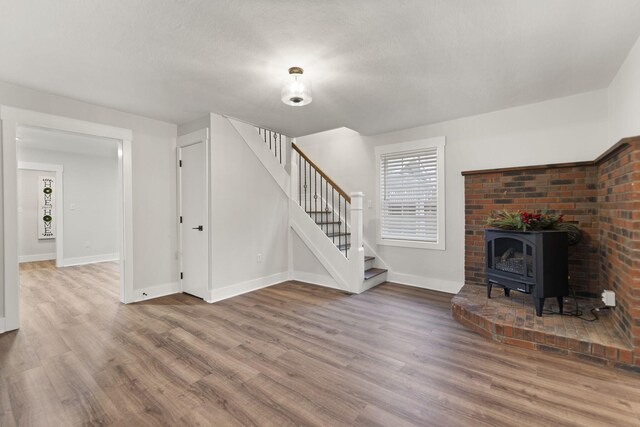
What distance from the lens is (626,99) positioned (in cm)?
252

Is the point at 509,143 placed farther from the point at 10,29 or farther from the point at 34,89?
the point at 34,89

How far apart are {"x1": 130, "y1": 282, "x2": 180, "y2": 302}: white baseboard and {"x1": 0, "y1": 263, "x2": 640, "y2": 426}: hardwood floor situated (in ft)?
1.19

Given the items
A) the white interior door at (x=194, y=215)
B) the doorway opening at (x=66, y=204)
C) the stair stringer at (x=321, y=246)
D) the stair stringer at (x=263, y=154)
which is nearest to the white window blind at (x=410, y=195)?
the stair stringer at (x=321, y=246)

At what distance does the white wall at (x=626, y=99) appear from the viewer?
A: 227 centimetres

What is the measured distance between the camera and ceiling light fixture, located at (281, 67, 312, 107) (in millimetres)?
2529

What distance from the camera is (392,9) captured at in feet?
5.91

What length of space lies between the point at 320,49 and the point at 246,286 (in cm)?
315

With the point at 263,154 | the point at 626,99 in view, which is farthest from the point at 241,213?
the point at 626,99

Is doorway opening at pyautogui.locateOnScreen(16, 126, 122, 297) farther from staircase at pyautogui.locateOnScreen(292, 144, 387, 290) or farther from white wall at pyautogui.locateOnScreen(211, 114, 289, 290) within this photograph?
staircase at pyautogui.locateOnScreen(292, 144, 387, 290)

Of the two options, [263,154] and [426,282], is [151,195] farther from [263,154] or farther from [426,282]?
[426,282]

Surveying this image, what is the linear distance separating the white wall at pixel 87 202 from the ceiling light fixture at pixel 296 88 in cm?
511

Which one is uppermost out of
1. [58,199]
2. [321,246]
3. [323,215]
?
[58,199]

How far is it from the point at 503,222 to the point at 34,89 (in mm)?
4959

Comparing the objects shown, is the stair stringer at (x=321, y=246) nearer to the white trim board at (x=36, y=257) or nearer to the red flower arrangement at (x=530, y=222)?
the red flower arrangement at (x=530, y=222)
